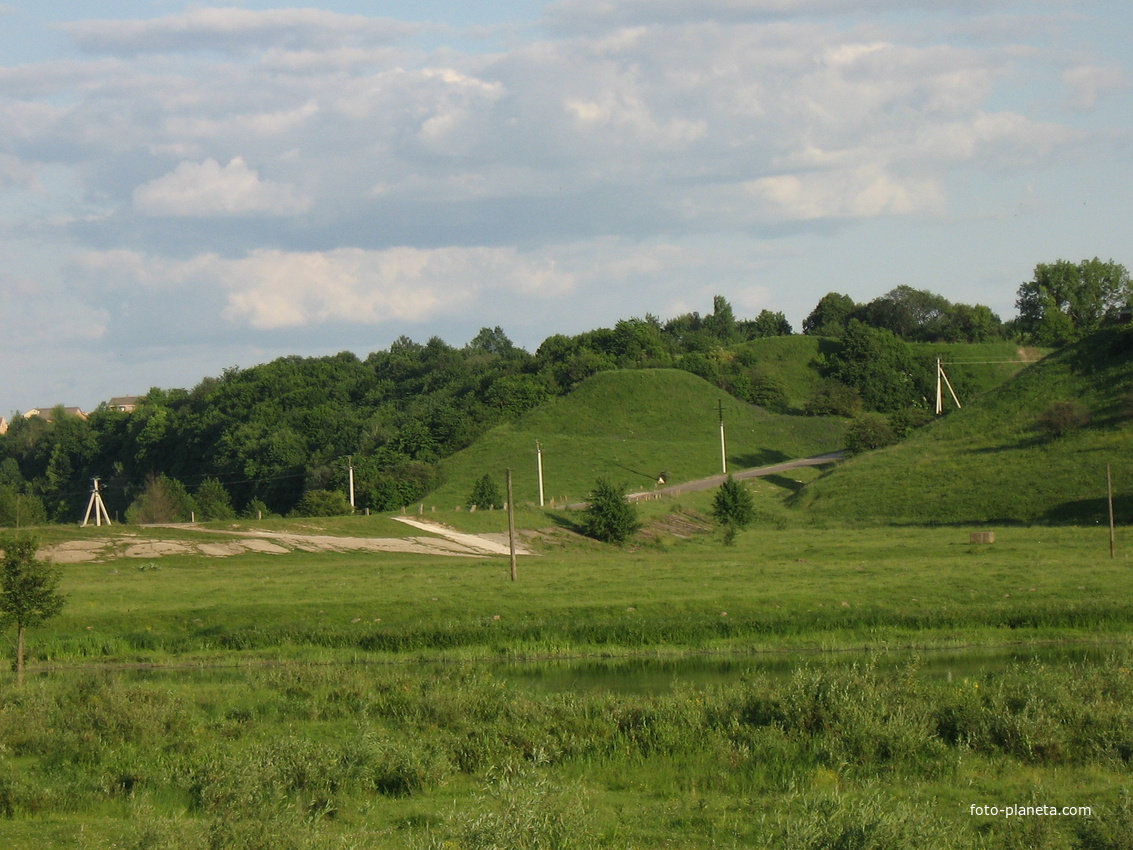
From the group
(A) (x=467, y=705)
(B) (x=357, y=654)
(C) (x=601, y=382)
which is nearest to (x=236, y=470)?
(C) (x=601, y=382)

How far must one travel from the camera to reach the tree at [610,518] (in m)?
58.7

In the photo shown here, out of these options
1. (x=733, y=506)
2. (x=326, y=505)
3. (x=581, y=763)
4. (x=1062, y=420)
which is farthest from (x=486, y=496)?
(x=581, y=763)

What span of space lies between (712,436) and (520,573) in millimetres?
76719

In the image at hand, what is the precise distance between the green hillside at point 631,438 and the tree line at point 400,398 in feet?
21.2

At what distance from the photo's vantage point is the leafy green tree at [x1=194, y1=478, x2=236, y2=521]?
9350 centimetres

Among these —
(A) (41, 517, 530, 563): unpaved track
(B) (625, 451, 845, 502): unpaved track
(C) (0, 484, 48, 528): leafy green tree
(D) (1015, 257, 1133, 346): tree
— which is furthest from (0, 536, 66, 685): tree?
(D) (1015, 257, 1133, 346): tree

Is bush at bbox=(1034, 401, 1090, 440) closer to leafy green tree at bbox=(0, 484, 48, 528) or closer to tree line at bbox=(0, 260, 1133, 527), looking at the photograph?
tree line at bbox=(0, 260, 1133, 527)

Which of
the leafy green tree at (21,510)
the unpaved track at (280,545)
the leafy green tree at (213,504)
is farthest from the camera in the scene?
the leafy green tree at (213,504)

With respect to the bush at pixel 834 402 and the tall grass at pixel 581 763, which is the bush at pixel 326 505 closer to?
the tall grass at pixel 581 763

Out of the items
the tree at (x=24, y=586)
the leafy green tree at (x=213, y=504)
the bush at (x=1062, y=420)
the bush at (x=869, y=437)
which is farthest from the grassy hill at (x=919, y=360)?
the tree at (x=24, y=586)

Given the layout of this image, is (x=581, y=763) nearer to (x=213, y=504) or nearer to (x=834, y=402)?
(x=213, y=504)

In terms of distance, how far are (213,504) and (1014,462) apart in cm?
6584

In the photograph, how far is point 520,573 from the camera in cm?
4031

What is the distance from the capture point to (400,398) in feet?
525
